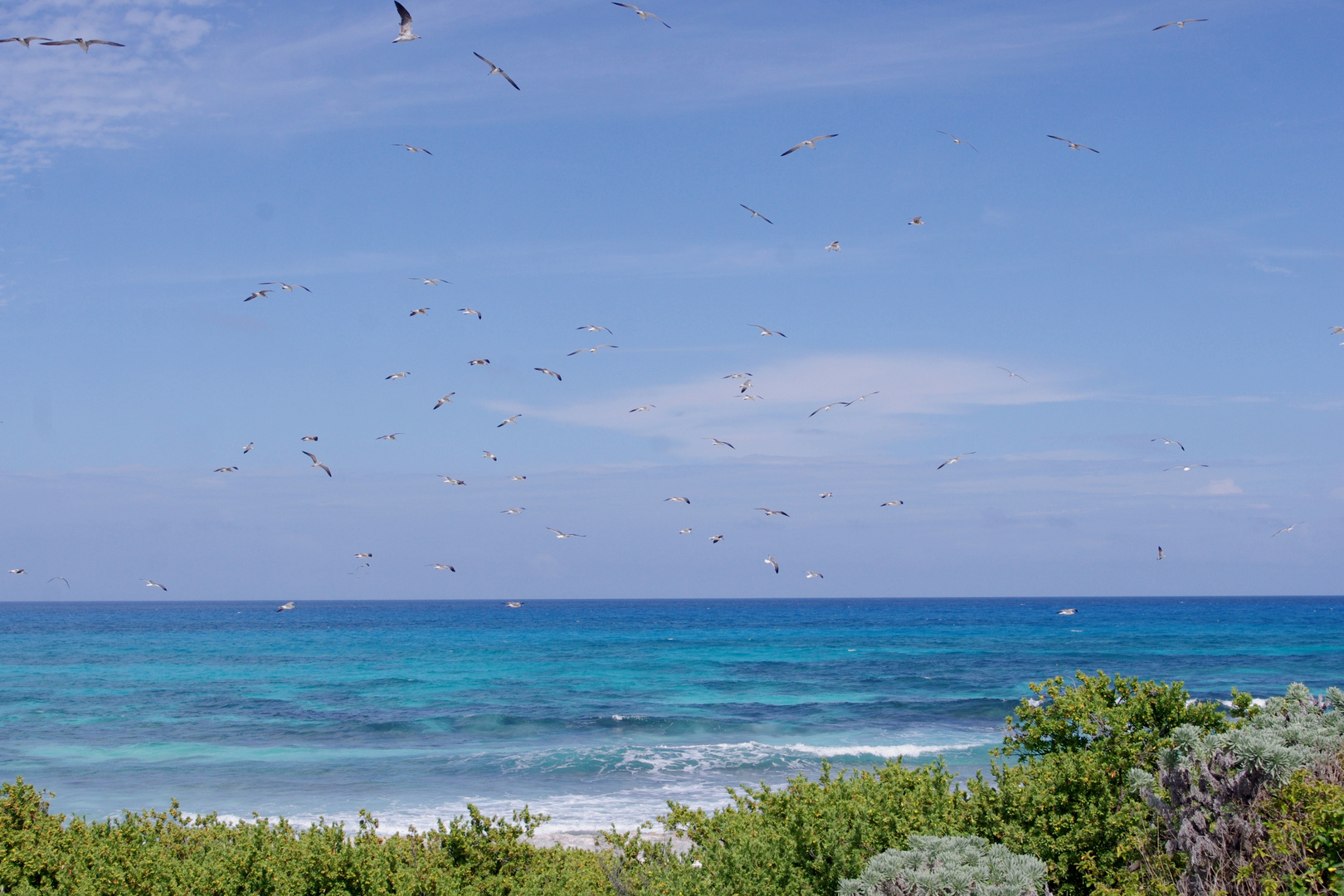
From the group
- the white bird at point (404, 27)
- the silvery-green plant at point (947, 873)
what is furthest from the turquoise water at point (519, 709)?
the white bird at point (404, 27)

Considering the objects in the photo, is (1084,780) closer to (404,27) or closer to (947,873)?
(947,873)

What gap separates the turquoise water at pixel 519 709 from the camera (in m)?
24.9

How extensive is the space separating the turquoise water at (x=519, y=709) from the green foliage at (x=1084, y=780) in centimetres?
330

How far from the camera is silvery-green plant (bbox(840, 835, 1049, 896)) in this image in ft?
19.4

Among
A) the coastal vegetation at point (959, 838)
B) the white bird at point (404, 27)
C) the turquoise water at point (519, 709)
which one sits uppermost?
the white bird at point (404, 27)

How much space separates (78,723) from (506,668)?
25.8m

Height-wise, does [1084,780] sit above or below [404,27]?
below

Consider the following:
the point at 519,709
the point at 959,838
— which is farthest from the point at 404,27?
the point at 519,709

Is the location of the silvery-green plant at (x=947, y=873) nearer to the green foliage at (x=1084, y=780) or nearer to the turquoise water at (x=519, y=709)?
the green foliage at (x=1084, y=780)

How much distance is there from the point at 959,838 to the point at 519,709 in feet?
116

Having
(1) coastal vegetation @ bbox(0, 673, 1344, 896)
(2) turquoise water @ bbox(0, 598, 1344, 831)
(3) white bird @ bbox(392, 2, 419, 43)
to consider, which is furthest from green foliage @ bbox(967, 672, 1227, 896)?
(3) white bird @ bbox(392, 2, 419, 43)

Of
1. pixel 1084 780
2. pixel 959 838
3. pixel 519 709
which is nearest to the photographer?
pixel 959 838

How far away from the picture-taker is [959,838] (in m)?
6.70

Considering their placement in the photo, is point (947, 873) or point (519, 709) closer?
point (947, 873)
